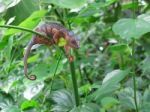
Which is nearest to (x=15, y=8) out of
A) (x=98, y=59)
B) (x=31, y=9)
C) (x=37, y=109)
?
(x=31, y=9)

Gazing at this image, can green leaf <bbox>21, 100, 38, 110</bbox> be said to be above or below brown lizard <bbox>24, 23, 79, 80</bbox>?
below

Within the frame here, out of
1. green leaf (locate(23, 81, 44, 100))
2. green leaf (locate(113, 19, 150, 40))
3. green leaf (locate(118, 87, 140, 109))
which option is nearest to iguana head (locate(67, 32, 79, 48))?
green leaf (locate(113, 19, 150, 40))

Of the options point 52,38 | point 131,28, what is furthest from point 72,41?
point 131,28

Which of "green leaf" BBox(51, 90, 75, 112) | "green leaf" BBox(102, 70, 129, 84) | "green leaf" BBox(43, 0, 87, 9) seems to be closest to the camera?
"green leaf" BBox(43, 0, 87, 9)

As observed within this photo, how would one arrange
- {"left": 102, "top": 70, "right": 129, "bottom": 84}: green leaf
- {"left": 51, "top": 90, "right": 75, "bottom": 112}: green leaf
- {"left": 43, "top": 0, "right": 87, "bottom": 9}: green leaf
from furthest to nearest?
{"left": 51, "top": 90, "right": 75, "bottom": 112}: green leaf, {"left": 102, "top": 70, "right": 129, "bottom": 84}: green leaf, {"left": 43, "top": 0, "right": 87, "bottom": 9}: green leaf

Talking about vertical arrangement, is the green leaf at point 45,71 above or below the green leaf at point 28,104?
above

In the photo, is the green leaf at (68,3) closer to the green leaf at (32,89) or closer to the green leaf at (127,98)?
the green leaf at (32,89)

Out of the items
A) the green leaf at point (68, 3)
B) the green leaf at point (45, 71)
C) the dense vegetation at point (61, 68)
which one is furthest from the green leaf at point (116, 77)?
the green leaf at point (68, 3)

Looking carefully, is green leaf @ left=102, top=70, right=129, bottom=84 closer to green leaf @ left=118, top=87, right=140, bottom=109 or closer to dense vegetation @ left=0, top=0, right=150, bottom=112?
dense vegetation @ left=0, top=0, right=150, bottom=112
